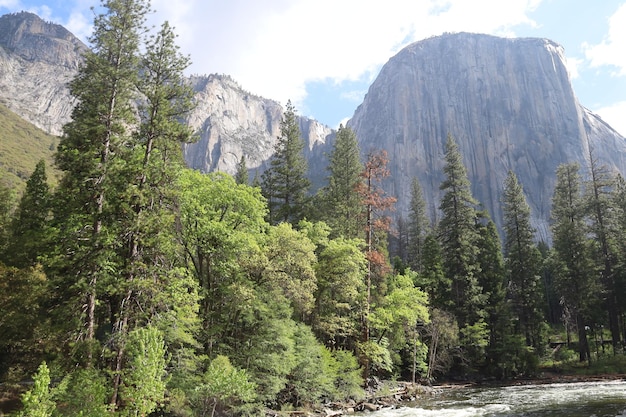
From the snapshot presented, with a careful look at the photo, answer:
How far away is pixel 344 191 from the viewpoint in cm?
3978

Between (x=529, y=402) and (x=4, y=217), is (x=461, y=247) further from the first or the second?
(x=4, y=217)

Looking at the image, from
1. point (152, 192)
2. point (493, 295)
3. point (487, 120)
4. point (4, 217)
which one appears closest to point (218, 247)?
point (152, 192)

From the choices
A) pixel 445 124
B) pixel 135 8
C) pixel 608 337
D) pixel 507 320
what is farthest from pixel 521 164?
pixel 135 8

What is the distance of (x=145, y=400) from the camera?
469 inches

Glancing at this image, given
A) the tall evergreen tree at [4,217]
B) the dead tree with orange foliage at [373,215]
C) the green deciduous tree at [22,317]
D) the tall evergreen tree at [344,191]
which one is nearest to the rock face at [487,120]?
the tall evergreen tree at [344,191]

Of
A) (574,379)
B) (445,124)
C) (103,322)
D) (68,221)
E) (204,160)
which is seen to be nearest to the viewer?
(68,221)

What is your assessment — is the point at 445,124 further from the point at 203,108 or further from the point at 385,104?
the point at 203,108

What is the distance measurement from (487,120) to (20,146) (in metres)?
145

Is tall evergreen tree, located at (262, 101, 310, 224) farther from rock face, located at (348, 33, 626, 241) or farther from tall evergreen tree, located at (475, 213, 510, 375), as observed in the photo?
rock face, located at (348, 33, 626, 241)

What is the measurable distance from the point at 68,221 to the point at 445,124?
143292mm

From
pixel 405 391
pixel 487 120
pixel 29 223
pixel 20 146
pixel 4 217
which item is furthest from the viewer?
pixel 487 120

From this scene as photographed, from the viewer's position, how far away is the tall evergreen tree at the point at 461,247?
4038 cm

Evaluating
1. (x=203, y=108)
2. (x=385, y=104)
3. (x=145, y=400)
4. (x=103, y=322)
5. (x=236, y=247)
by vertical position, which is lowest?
(x=145, y=400)

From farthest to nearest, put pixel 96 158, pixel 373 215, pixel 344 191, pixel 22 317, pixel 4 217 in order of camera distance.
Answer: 1. pixel 344 191
2. pixel 4 217
3. pixel 373 215
4. pixel 22 317
5. pixel 96 158
